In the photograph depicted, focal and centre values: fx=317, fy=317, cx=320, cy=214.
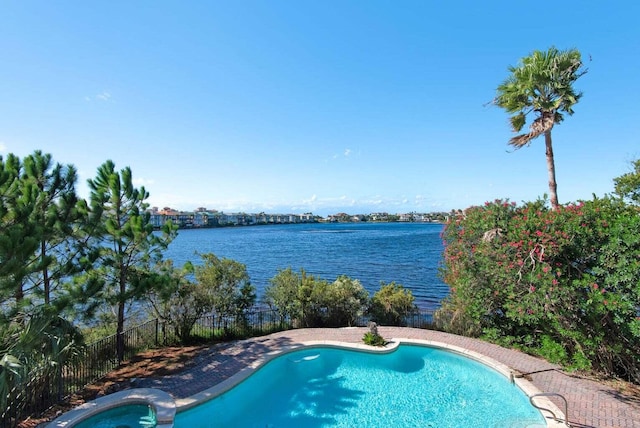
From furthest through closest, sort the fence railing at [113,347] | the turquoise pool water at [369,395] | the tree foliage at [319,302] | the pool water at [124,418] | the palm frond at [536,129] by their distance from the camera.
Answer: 1. the tree foliage at [319,302]
2. the palm frond at [536,129]
3. the turquoise pool water at [369,395]
4. the pool water at [124,418]
5. the fence railing at [113,347]

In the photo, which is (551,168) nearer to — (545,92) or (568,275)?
(545,92)

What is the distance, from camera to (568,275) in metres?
7.57

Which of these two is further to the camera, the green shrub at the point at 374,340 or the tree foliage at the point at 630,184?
the tree foliage at the point at 630,184

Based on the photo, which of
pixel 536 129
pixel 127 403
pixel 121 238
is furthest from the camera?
pixel 536 129

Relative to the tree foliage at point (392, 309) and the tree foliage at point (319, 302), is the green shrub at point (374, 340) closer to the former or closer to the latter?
the tree foliage at point (319, 302)

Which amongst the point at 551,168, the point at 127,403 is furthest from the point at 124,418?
the point at 551,168

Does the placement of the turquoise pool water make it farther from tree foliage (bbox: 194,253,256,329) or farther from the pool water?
tree foliage (bbox: 194,253,256,329)

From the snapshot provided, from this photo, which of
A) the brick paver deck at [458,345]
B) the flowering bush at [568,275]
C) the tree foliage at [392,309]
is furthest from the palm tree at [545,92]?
the tree foliage at [392,309]

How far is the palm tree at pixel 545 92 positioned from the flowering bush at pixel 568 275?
1660mm

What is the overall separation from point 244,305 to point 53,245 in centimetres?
643

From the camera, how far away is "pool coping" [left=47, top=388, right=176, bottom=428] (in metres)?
6.38

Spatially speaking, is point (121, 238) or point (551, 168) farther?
point (551, 168)

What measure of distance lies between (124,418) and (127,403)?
1.03 ft

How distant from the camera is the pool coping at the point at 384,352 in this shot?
6.69 meters
